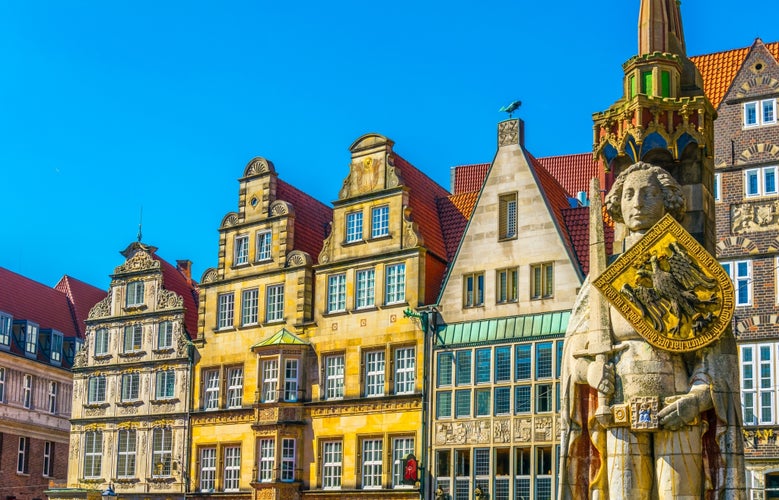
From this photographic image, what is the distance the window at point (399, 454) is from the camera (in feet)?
124

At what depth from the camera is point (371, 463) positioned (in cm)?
3878

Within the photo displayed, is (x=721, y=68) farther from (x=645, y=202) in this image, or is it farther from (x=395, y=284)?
(x=645, y=202)

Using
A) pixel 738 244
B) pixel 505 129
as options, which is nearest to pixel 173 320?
pixel 505 129

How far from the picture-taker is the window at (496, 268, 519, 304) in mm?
36844

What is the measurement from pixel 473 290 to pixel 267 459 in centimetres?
914

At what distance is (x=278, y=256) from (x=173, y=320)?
5.69 meters

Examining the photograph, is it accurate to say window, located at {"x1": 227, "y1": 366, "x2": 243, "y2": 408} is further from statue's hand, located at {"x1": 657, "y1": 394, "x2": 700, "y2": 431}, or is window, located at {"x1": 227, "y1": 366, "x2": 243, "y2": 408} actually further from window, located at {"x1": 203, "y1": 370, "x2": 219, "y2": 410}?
statue's hand, located at {"x1": 657, "y1": 394, "x2": 700, "y2": 431}

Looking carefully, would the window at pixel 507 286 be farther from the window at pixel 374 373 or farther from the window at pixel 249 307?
the window at pixel 249 307

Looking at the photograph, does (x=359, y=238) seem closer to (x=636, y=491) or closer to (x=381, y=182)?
(x=381, y=182)

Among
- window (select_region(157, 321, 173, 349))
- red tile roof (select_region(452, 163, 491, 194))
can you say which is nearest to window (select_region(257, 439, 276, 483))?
window (select_region(157, 321, 173, 349))

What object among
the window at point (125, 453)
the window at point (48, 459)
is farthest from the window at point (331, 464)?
the window at point (48, 459)

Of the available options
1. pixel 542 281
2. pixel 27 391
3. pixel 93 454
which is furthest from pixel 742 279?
pixel 27 391

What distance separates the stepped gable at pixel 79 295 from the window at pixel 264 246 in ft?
64.8

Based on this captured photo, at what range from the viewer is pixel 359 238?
1601 inches
